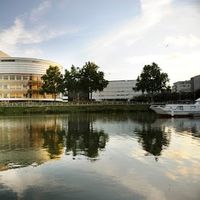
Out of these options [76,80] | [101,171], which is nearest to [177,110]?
[76,80]

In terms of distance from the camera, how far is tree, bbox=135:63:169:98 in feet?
414

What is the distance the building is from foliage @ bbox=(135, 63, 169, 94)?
47093 mm

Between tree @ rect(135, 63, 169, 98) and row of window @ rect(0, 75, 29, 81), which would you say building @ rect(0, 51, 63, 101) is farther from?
tree @ rect(135, 63, 169, 98)

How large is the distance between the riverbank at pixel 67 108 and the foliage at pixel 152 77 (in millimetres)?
15833

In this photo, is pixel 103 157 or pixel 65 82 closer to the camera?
pixel 103 157

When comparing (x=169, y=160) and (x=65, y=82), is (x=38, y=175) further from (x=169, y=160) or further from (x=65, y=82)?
(x=65, y=82)

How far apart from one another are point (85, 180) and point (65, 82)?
108m

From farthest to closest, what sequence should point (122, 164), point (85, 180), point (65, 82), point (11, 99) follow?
point (11, 99)
point (65, 82)
point (122, 164)
point (85, 180)

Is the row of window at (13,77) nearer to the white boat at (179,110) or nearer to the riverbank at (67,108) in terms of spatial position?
the riverbank at (67,108)

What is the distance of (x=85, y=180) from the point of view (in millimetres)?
17547

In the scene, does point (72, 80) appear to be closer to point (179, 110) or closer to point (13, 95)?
point (13, 95)

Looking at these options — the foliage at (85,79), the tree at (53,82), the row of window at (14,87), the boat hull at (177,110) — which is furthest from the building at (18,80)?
the boat hull at (177,110)

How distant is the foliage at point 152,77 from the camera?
414 ft

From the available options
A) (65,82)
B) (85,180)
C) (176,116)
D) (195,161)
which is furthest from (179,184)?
(65,82)
